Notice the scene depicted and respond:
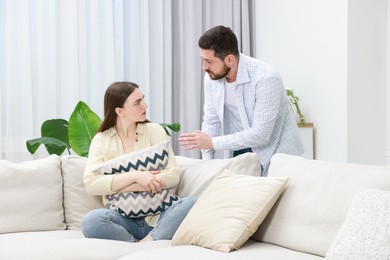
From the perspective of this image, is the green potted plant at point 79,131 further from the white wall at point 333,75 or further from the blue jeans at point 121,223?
the white wall at point 333,75

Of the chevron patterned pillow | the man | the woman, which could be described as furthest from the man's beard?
the chevron patterned pillow

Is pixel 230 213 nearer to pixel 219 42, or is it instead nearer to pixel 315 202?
pixel 315 202

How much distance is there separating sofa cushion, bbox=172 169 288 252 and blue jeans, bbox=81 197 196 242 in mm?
170

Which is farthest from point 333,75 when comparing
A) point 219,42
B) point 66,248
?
point 66,248

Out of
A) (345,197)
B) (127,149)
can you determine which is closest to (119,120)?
(127,149)

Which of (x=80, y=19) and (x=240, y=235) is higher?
(x=80, y=19)

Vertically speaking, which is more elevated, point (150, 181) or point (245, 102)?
point (245, 102)

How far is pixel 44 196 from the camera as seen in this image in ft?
10.1

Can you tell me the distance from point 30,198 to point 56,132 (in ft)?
4.10

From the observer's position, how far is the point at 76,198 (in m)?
3.15

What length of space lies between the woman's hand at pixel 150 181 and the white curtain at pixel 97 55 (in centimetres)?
195

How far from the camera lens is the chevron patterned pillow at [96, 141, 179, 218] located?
295 cm

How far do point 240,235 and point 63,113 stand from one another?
262 cm

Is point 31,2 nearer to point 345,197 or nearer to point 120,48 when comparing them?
point 120,48
